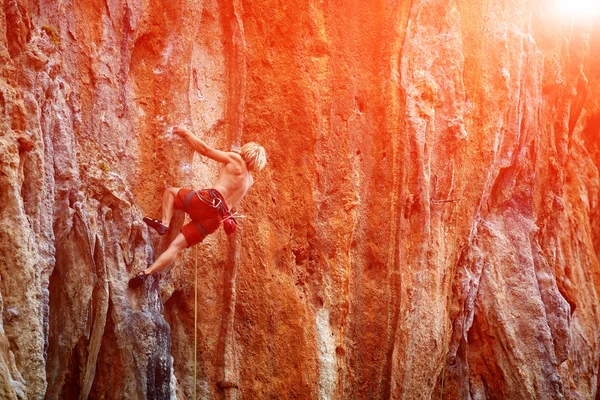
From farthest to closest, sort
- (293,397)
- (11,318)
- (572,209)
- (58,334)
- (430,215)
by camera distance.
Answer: (572,209) → (430,215) → (293,397) → (58,334) → (11,318)

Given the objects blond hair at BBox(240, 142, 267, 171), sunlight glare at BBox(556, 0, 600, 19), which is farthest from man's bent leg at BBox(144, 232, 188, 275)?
sunlight glare at BBox(556, 0, 600, 19)

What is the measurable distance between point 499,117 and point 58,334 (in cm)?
711

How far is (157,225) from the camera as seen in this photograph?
8984 mm

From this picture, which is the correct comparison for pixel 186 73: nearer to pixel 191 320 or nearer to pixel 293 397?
pixel 191 320

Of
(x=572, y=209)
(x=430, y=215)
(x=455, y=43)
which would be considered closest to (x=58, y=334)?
(x=430, y=215)

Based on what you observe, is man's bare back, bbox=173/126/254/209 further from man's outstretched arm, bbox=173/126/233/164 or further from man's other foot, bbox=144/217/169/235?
man's other foot, bbox=144/217/169/235

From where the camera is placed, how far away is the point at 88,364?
27.9 ft

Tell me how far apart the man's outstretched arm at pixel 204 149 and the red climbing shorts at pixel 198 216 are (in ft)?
1.17

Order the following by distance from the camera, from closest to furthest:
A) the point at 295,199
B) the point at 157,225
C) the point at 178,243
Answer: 1. the point at 157,225
2. the point at 178,243
3. the point at 295,199

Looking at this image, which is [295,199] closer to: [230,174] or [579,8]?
[230,174]

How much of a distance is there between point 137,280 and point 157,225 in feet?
1.94

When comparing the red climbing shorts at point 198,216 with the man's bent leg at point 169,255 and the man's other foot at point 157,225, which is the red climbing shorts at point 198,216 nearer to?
the man's bent leg at point 169,255

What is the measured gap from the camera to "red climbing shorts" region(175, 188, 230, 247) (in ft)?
29.8

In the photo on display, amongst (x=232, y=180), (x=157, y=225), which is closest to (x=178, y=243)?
(x=157, y=225)
